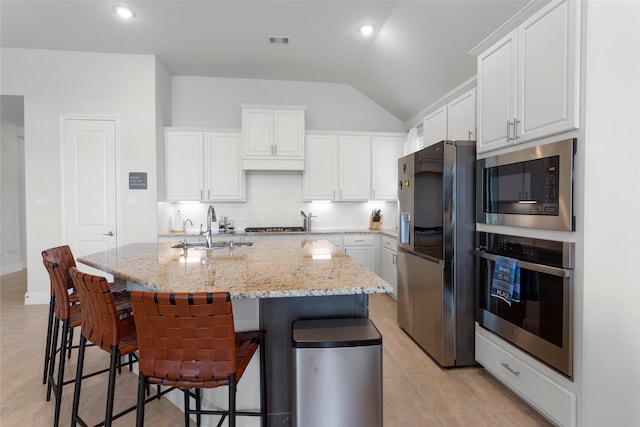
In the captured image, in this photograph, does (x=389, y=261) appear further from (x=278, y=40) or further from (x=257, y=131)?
(x=278, y=40)

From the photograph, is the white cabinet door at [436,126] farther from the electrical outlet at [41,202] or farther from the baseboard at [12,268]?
A: the baseboard at [12,268]

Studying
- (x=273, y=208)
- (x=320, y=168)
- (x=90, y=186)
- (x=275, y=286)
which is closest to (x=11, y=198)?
(x=90, y=186)

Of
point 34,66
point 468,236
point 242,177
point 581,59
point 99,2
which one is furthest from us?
point 242,177

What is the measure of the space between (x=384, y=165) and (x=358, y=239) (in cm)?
123

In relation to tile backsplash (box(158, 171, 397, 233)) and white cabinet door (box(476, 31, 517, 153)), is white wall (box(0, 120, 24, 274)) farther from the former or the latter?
white cabinet door (box(476, 31, 517, 153))

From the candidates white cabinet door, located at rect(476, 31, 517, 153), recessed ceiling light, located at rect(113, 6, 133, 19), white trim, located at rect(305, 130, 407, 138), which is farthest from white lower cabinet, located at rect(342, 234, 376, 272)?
recessed ceiling light, located at rect(113, 6, 133, 19)

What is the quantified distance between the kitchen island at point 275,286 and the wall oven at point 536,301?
38.8 inches

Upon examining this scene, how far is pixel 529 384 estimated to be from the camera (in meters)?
1.85

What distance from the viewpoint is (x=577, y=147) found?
1551mm

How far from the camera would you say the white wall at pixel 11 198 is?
560 cm

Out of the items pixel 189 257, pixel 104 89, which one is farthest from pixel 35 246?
pixel 189 257

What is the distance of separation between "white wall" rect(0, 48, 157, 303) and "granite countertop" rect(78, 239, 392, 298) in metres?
1.94

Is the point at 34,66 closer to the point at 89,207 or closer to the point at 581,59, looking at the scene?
the point at 89,207

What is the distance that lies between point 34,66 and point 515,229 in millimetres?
5513
